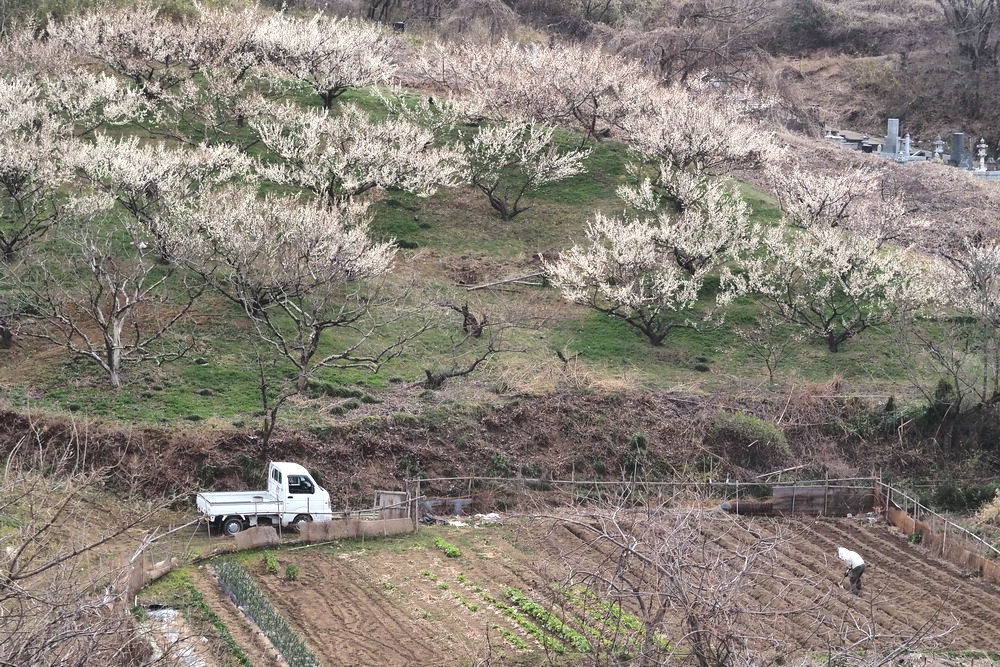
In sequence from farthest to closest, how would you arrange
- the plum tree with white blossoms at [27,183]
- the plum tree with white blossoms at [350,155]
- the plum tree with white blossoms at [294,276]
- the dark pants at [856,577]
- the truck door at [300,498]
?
the plum tree with white blossoms at [350,155]
the plum tree with white blossoms at [27,183]
the plum tree with white blossoms at [294,276]
the truck door at [300,498]
the dark pants at [856,577]

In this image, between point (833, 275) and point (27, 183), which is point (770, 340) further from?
point (27, 183)

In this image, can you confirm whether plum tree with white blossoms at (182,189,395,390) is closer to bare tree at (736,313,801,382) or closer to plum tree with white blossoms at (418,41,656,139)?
bare tree at (736,313,801,382)

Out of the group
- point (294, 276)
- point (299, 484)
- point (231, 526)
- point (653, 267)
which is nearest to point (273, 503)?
point (299, 484)

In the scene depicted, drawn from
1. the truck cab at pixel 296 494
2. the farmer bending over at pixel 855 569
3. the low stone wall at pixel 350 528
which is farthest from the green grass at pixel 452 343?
the farmer bending over at pixel 855 569

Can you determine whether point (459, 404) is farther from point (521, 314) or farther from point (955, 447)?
point (955, 447)

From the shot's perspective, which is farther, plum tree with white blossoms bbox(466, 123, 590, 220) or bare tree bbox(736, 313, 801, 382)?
plum tree with white blossoms bbox(466, 123, 590, 220)

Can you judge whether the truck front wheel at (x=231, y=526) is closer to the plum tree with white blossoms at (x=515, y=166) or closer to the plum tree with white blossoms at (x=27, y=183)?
the plum tree with white blossoms at (x=27, y=183)

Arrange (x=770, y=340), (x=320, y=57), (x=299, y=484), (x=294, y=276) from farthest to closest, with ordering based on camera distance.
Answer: (x=320, y=57) → (x=770, y=340) → (x=294, y=276) → (x=299, y=484)

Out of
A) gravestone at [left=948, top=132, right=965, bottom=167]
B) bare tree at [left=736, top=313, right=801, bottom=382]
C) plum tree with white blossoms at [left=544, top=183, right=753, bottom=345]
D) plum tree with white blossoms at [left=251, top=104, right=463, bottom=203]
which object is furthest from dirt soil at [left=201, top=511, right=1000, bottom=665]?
gravestone at [left=948, top=132, right=965, bottom=167]
